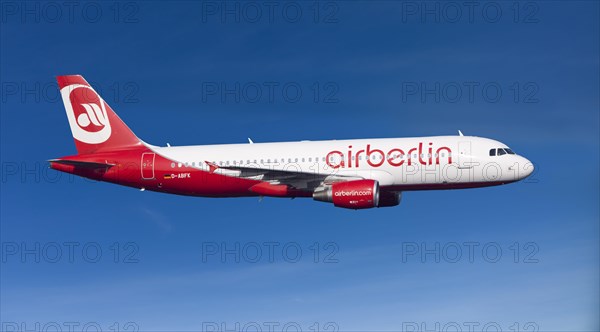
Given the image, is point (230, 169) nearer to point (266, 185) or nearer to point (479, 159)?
point (266, 185)

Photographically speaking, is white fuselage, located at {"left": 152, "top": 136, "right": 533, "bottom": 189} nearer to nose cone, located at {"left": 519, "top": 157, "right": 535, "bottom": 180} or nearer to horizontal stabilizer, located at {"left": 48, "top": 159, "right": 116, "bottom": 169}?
nose cone, located at {"left": 519, "top": 157, "right": 535, "bottom": 180}

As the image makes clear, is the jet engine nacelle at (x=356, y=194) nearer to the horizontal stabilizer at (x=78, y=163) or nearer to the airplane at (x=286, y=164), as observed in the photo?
the airplane at (x=286, y=164)

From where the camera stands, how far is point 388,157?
5156 cm

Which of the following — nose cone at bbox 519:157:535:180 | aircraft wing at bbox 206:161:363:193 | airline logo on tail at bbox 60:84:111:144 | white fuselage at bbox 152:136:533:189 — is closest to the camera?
white fuselage at bbox 152:136:533:189

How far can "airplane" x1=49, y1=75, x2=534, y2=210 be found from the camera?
5078 cm

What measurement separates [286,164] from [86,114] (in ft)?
56.6

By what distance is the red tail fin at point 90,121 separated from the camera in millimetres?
59438

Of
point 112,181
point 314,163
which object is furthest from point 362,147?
point 112,181

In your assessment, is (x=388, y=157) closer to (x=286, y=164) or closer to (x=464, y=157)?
(x=464, y=157)

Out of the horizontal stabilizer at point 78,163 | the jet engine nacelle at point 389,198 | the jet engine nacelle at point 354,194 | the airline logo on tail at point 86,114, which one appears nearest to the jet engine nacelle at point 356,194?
the jet engine nacelle at point 354,194

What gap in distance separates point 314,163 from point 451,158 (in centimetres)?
907

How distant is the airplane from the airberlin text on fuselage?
0.21 feet

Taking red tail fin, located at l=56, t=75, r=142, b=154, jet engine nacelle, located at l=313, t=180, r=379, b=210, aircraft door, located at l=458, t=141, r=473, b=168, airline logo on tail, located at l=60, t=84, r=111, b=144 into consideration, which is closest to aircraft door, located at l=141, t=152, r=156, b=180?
red tail fin, located at l=56, t=75, r=142, b=154

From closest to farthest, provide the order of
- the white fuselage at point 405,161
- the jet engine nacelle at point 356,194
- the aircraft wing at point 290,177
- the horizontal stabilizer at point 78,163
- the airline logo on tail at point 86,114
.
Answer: the jet engine nacelle at point 356,194 → the white fuselage at point 405,161 → the aircraft wing at point 290,177 → the horizontal stabilizer at point 78,163 → the airline logo on tail at point 86,114
